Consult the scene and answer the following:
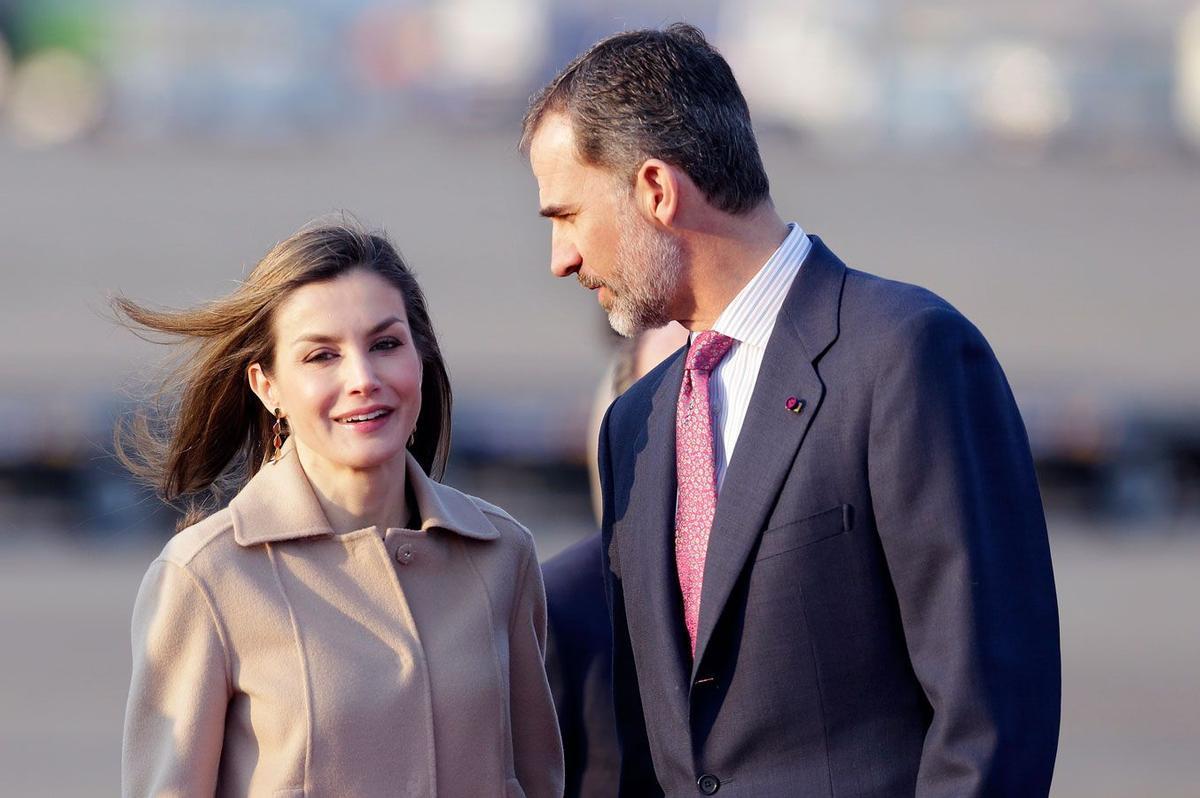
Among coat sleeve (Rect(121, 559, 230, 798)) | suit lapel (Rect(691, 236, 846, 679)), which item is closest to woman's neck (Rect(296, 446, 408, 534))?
coat sleeve (Rect(121, 559, 230, 798))

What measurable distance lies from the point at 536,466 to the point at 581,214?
38.0ft

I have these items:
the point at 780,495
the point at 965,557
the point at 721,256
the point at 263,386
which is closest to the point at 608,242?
the point at 721,256

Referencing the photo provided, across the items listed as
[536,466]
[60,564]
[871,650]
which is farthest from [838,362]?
[536,466]

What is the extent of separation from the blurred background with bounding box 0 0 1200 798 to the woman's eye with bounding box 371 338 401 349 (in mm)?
667

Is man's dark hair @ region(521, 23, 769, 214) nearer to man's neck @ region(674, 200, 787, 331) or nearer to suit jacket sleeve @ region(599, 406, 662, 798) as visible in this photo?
man's neck @ region(674, 200, 787, 331)

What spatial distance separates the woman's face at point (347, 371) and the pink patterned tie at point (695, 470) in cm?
44

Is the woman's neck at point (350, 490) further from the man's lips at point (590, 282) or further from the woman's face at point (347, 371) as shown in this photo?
the man's lips at point (590, 282)

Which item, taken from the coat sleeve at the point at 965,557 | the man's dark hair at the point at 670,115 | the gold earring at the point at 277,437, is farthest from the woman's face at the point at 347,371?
the coat sleeve at the point at 965,557

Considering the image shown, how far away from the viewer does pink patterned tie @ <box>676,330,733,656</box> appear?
2514 mm

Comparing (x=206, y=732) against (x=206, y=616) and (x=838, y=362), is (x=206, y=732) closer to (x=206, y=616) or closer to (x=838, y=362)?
(x=206, y=616)

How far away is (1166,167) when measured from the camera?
72.6 ft

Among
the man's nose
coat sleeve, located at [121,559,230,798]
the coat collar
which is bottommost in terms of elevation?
coat sleeve, located at [121,559,230,798]

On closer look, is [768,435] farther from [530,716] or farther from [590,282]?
[530,716]

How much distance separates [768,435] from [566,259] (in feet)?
1.50
